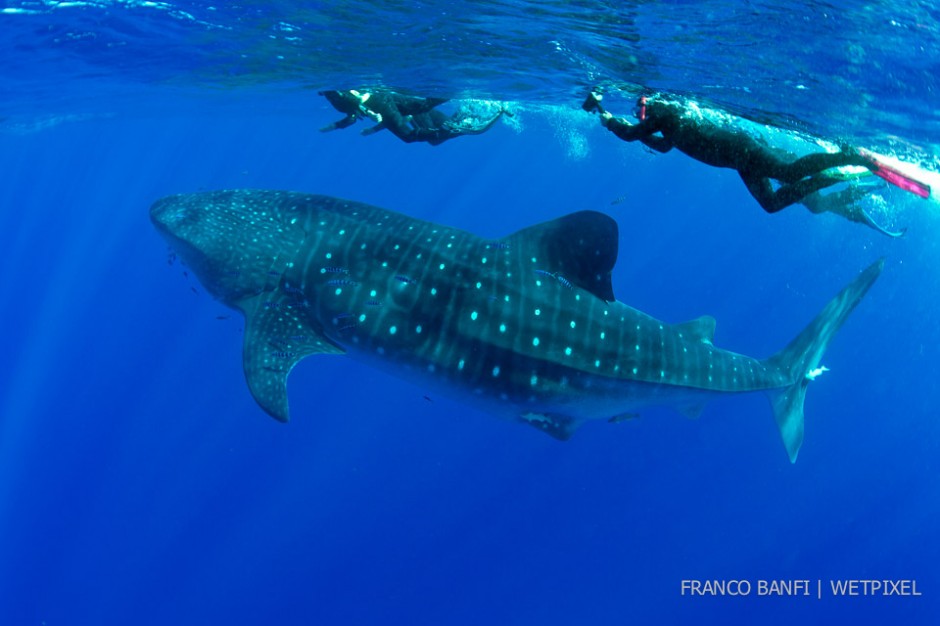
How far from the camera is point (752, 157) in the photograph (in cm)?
457

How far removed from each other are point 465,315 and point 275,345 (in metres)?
2.28

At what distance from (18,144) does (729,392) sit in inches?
1812

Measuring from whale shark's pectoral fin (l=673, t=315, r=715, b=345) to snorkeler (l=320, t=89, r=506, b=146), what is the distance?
4316 millimetres

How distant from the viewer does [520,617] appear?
636 inches

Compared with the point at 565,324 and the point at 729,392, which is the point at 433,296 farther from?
the point at 729,392

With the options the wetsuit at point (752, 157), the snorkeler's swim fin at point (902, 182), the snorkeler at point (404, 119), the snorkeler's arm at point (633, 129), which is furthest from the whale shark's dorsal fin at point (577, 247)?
the snorkeler's swim fin at point (902, 182)

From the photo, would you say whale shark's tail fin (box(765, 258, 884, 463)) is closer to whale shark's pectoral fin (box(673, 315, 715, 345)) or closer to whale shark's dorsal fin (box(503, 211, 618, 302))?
whale shark's pectoral fin (box(673, 315, 715, 345))

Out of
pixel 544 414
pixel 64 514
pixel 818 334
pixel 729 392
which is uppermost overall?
pixel 818 334

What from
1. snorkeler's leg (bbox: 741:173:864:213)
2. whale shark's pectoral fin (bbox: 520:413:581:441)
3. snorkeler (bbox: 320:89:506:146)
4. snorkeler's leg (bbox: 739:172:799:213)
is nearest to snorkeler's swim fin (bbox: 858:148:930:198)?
snorkeler's leg (bbox: 741:173:864:213)

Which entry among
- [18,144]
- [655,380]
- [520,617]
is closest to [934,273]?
[520,617]

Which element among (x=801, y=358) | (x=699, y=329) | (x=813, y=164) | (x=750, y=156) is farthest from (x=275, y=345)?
(x=801, y=358)

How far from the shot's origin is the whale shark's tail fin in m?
8.26

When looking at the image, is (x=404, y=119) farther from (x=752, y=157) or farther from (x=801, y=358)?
(x=801, y=358)

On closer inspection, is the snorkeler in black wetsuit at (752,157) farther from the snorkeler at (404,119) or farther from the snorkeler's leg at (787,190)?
the snorkeler at (404,119)
